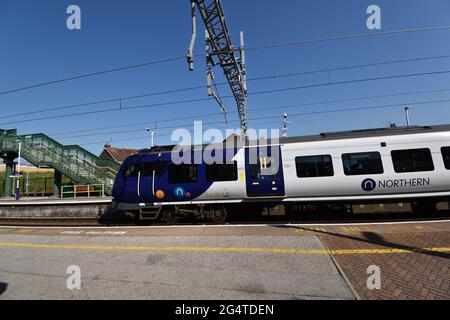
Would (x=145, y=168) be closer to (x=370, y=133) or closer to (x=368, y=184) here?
(x=368, y=184)

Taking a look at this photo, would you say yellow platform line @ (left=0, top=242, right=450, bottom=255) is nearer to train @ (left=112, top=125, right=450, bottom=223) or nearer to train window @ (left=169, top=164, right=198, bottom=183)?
train @ (left=112, top=125, right=450, bottom=223)

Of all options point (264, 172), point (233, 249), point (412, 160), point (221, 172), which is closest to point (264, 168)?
point (264, 172)

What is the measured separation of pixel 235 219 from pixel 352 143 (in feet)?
18.1

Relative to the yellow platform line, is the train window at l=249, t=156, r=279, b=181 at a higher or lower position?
higher

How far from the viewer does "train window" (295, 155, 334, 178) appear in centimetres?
958

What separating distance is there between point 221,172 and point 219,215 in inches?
67.3

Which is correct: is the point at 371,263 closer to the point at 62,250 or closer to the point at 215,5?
the point at 62,250

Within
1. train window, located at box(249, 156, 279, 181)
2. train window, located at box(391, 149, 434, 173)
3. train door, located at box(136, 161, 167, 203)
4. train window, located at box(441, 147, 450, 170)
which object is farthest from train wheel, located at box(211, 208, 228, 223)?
train window, located at box(441, 147, 450, 170)

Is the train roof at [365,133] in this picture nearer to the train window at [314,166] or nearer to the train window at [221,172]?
the train window at [314,166]

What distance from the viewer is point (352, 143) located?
9.51 meters

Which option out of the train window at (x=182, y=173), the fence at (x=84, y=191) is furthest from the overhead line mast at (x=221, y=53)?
the fence at (x=84, y=191)

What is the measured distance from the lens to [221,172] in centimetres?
1021

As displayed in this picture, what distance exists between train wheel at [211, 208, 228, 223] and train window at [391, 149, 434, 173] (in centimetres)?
633
